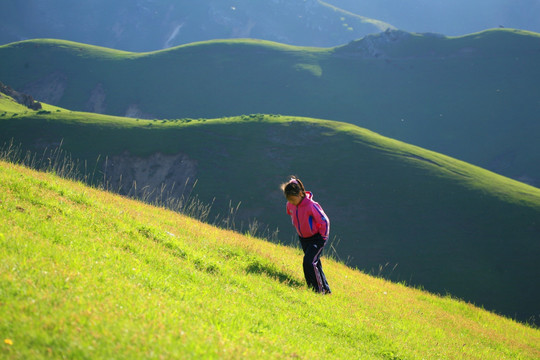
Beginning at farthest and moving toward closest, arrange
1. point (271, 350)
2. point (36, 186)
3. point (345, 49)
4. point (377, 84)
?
point (345, 49)
point (377, 84)
point (36, 186)
point (271, 350)

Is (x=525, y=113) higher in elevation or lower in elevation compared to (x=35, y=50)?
higher

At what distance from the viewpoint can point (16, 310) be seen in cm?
565

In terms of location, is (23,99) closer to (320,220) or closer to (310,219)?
(310,219)

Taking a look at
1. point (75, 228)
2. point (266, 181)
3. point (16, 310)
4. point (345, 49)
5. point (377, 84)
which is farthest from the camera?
point (345, 49)

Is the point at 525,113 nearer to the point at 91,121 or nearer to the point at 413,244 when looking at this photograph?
the point at 413,244

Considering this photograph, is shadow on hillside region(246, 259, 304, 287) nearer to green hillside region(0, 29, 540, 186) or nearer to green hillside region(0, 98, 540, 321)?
green hillside region(0, 98, 540, 321)

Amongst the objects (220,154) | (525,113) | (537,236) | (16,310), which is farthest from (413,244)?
(525,113)

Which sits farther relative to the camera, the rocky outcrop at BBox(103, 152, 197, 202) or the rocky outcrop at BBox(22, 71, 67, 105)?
the rocky outcrop at BBox(22, 71, 67, 105)

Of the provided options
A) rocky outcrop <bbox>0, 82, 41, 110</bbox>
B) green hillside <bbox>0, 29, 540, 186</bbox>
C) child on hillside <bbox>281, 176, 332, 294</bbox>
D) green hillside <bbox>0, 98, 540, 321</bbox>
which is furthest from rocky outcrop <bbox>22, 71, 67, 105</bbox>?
child on hillside <bbox>281, 176, 332, 294</bbox>

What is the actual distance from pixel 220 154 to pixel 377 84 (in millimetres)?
85581

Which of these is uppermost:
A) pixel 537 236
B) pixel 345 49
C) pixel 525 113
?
pixel 345 49

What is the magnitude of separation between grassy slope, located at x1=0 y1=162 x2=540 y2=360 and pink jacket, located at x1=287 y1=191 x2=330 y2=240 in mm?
1423

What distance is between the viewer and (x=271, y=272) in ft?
39.5

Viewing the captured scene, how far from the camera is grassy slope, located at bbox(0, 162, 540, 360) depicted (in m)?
5.51
